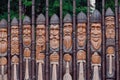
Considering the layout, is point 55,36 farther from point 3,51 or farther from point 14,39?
point 3,51

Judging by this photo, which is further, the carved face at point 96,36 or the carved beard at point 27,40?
the carved beard at point 27,40

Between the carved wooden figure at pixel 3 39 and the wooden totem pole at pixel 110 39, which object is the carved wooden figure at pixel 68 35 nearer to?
the wooden totem pole at pixel 110 39

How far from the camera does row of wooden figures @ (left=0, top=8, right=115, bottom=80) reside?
5316 mm

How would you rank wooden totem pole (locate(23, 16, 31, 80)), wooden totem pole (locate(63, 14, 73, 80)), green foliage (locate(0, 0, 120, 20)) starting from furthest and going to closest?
green foliage (locate(0, 0, 120, 20))
wooden totem pole (locate(23, 16, 31, 80))
wooden totem pole (locate(63, 14, 73, 80))

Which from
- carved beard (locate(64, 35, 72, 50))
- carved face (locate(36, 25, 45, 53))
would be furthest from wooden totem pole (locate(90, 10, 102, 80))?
carved face (locate(36, 25, 45, 53))

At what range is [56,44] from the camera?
5453 millimetres

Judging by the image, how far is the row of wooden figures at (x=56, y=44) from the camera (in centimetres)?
532

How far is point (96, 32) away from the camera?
534cm

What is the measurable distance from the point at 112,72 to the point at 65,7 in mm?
2075

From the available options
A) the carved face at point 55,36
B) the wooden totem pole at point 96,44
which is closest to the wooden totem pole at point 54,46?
the carved face at point 55,36

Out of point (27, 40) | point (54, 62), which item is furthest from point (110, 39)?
point (27, 40)

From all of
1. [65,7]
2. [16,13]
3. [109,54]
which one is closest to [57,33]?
[109,54]

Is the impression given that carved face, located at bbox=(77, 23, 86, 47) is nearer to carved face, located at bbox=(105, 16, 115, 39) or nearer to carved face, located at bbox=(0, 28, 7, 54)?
carved face, located at bbox=(105, 16, 115, 39)

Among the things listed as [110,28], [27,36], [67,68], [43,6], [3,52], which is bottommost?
[67,68]
